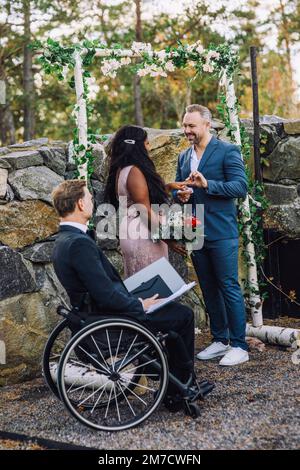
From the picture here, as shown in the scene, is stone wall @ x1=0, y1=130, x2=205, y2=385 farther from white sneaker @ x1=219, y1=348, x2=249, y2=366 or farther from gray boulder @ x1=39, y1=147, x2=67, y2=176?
white sneaker @ x1=219, y1=348, x2=249, y2=366

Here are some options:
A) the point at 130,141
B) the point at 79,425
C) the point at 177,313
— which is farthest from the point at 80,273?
the point at 130,141

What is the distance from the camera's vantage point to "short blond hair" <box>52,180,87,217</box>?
3594 mm

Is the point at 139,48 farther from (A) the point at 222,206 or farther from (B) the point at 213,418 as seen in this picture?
(B) the point at 213,418

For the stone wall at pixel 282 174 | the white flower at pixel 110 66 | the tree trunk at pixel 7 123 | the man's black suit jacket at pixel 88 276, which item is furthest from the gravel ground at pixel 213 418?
the tree trunk at pixel 7 123

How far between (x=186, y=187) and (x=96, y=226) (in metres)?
1.04

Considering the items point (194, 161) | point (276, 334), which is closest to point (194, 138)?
point (194, 161)

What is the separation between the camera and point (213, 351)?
5020 mm

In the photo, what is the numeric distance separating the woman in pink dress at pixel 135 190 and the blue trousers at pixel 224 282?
1.88 feet

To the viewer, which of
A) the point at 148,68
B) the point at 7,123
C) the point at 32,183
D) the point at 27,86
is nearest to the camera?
the point at 32,183

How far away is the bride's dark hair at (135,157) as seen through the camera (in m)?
4.20

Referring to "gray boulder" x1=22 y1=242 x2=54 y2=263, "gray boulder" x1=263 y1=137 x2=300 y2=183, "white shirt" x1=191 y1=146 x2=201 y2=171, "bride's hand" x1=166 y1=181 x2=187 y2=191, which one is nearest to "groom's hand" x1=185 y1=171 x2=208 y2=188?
"bride's hand" x1=166 y1=181 x2=187 y2=191

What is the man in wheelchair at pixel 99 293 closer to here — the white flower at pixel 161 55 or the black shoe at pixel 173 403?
the black shoe at pixel 173 403

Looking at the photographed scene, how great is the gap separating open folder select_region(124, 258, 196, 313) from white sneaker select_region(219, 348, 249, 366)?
1.18 metres

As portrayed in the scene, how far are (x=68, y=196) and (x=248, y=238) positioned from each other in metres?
2.42
